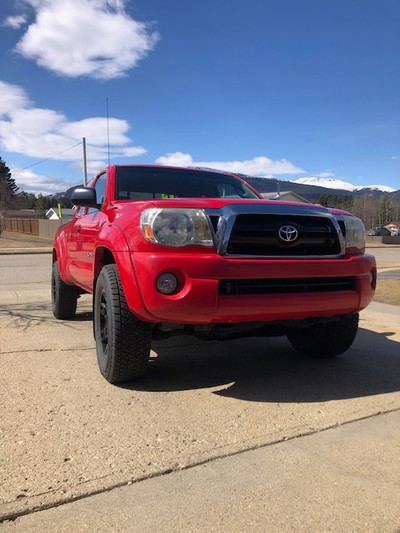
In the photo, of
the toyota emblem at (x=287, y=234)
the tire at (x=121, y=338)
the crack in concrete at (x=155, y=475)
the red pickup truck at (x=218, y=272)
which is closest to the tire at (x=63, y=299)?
the red pickup truck at (x=218, y=272)

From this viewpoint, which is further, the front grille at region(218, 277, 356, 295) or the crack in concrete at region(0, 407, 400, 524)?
the front grille at region(218, 277, 356, 295)

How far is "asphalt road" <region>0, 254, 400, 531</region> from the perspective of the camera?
2.24 metres

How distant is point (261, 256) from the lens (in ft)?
10.5

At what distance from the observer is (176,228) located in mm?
3070

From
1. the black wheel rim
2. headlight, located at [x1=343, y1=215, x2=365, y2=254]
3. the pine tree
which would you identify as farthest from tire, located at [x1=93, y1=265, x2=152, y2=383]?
the pine tree

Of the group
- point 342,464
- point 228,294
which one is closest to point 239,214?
→ point 228,294

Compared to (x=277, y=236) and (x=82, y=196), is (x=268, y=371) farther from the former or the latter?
(x=82, y=196)

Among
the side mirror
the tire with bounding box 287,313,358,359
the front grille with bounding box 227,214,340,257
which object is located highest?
the side mirror

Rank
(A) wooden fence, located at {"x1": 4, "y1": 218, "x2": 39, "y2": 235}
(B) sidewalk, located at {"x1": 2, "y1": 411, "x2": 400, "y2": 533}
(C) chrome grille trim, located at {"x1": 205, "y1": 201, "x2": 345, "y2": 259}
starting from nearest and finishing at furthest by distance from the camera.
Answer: (B) sidewalk, located at {"x1": 2, "y1": 411, "x2": 400, "y2": 533}
(C) chrome grille trim, located at {"x1": 205, "y1": 201, "x2": 345, "y2": 259}
(A) wooden fence, located at {"x1": 4, "y1": 218, "x2": 39, "y2": 235}

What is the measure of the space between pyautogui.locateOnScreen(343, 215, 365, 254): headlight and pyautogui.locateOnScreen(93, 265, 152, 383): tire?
5.49ft

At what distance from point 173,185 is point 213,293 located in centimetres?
203

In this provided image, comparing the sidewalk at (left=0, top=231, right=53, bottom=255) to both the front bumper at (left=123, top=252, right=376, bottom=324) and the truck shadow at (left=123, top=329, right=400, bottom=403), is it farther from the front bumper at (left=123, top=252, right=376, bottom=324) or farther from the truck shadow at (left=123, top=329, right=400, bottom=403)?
the front bumper at (left=123, top=252, right=376, bottom=324)

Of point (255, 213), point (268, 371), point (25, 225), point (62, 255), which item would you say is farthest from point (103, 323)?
point (25, 225)

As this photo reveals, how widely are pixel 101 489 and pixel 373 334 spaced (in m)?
4.48
